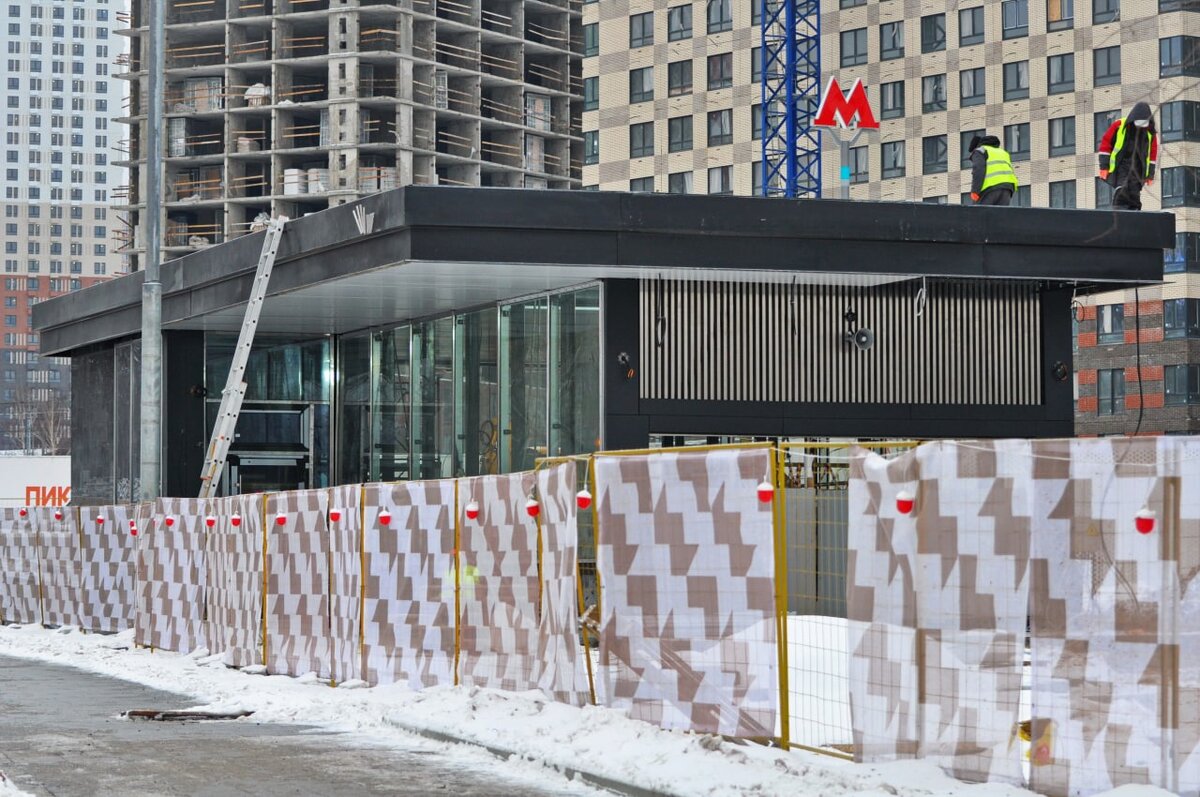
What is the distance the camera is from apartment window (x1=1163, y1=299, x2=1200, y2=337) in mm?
85250

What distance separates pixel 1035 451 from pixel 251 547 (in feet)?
43.8

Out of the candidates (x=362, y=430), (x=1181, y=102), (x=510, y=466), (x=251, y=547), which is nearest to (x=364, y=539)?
(x=251, y=547)

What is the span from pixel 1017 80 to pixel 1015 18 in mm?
2956

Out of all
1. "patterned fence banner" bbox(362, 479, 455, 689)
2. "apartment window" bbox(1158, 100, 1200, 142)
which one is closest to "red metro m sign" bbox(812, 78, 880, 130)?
"patterned fence banner" bbox(362, 479, 455, 689)

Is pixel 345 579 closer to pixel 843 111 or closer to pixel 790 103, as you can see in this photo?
pixel 843 111

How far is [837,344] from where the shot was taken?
29359mm

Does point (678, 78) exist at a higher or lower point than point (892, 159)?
higher

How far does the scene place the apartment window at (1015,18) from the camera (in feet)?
299

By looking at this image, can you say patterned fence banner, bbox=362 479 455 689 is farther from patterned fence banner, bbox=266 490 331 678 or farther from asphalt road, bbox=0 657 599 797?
asphalt road, bbox=0 657 599 797

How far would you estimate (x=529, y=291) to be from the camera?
2961 cm

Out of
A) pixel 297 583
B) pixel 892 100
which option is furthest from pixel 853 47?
pixel 297 583

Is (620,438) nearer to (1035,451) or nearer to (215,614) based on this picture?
(215,614)

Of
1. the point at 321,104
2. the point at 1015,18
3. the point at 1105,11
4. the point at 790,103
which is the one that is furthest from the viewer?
the point at 321,104

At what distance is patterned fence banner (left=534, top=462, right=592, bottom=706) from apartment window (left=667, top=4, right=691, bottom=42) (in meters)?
90.5
